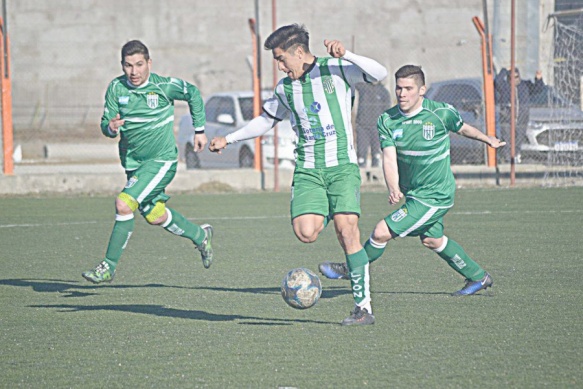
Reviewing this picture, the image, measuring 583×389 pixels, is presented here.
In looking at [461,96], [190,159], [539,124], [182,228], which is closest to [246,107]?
A: [190,159]

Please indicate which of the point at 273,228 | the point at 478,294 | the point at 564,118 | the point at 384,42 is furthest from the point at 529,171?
the point at 384,42

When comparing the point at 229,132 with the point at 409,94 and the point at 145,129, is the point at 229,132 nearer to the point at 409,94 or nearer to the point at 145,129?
the point at 145,129

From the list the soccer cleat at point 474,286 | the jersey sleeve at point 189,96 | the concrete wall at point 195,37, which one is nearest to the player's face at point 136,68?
the jersey sleeve at point 189,96

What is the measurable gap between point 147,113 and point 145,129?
13 cm

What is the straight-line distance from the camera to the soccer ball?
658 cm

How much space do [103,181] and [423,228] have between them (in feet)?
34.0

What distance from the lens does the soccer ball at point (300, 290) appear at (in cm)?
658

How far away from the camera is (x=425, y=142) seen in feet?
24.3

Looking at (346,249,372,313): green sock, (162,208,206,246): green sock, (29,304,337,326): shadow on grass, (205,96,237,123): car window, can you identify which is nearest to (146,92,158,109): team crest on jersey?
(162,208,206,246): green sock

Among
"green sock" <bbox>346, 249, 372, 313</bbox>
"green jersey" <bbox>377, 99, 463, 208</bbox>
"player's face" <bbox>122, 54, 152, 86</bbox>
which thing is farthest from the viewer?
"player's face" <bbox>122, 54, 152, 86</bbox>

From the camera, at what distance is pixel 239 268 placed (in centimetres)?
918

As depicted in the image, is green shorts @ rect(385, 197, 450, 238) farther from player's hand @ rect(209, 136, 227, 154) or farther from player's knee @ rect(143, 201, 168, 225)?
player's knee @ rect(143, 201, 168, 225)

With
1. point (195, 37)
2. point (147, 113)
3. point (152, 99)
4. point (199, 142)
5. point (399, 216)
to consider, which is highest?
point (195, 37)

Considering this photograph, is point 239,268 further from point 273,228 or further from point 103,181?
point 103,181
